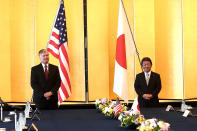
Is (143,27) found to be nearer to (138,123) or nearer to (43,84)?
(43,84)

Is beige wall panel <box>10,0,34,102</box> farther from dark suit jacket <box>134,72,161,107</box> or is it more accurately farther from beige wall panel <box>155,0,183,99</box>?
dark suit jacket <box>134,72,161,107</box>

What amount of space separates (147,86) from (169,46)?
3.09 m

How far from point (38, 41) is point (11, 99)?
1.41 metres

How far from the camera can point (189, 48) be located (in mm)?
7762

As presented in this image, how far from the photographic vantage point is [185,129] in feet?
9.07

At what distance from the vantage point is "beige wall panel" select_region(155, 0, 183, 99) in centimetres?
780

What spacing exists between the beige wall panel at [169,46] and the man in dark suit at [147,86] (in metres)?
2.86

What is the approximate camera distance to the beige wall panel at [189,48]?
7746mm

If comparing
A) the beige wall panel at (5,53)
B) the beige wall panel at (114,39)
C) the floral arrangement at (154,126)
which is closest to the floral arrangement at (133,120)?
the floral arrangement at (154,126)

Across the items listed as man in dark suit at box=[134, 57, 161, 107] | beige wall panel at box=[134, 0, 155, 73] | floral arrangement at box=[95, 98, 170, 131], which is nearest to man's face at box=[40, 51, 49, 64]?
floral arrangement at box=[95, 98, 170, 131]

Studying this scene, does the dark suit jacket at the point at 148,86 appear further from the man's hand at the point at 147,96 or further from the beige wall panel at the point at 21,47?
the beige wall panel at the point at 21,47

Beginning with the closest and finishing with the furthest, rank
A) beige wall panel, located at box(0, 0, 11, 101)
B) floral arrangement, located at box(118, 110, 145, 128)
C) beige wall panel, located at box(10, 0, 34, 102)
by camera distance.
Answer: floral arrangement, located at box(118, 110, 145, 128), beige wall panel, located at box(0, 0, 11, 101), beige wall panel, located at box(10, 0, 34, 102)

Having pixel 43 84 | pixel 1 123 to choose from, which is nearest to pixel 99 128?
pixel 1 123

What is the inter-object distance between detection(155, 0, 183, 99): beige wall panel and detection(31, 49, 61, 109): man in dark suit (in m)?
3.47
